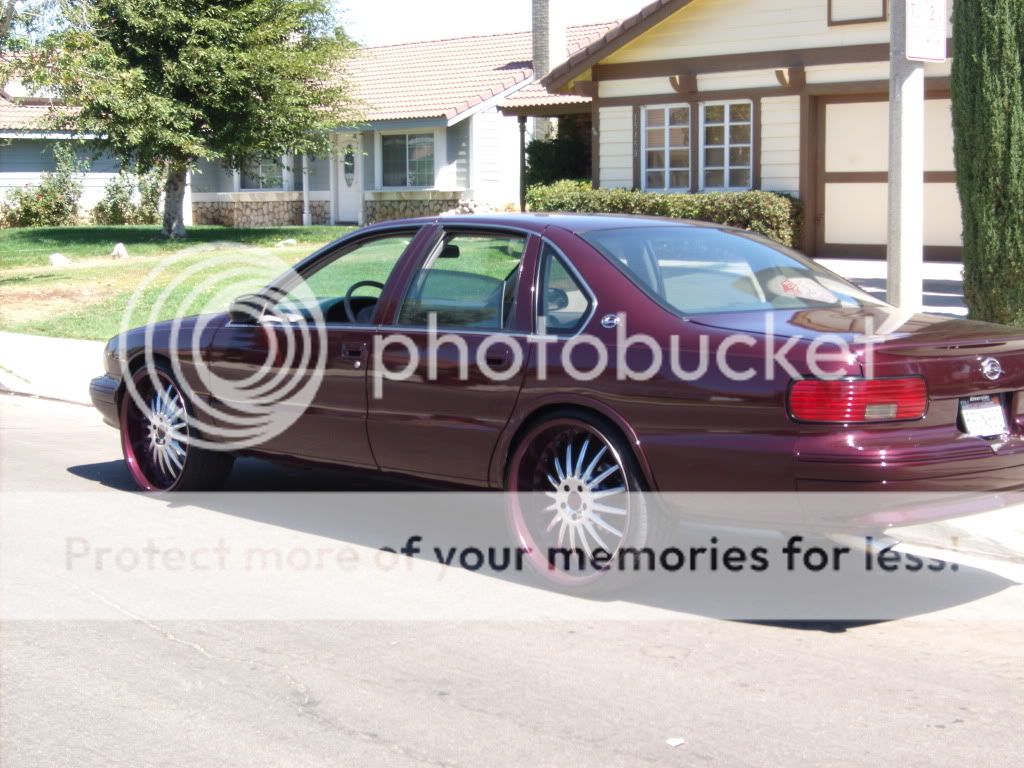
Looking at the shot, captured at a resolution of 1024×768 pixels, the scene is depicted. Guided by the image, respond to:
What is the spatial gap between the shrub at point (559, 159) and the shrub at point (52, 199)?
16314mm

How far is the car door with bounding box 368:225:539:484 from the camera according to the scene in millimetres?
6152

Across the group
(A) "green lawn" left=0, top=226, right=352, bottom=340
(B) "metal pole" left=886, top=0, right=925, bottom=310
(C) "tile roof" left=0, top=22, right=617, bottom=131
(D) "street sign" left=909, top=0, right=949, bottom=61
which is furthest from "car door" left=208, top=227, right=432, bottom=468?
(C) "tile roof" left=0, top=22, right=617, bottom=131

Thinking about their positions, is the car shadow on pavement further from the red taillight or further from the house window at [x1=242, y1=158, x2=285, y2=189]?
the house window at [x1=242, y1=158, x2=285, y2=189]

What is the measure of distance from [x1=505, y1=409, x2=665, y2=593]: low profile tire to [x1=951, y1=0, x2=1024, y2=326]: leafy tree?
7.06 meters

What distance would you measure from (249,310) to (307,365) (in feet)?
1.75

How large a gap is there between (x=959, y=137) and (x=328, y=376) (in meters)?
7.36

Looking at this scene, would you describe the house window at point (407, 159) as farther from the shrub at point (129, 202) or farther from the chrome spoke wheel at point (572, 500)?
the chrome spoke wheel at point (572, 500)

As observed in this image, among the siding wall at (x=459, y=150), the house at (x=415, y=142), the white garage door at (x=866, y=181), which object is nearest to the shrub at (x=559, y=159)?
the house at (x=415, y=142)

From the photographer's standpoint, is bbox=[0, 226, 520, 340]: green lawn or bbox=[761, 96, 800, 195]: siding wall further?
bbox=[761, 96, 800, 195]: siding wall

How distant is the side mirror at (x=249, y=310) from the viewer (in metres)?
7.20

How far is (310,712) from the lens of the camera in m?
4.50

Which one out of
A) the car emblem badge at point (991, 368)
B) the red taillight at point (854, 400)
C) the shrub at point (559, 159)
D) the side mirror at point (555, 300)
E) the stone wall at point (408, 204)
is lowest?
the red taillight at point (854, 400)

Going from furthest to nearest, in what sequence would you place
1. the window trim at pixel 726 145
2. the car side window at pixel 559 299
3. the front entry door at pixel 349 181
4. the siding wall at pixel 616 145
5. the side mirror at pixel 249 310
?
the front entry door at pixel 349 181 → the siding wall at pixel 616 145 → the window trim at pixel 726 145 → the side mirror at pixel 249 310 → the car side window at pixel 559 299

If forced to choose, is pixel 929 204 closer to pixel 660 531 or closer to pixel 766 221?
pixel 766 221
